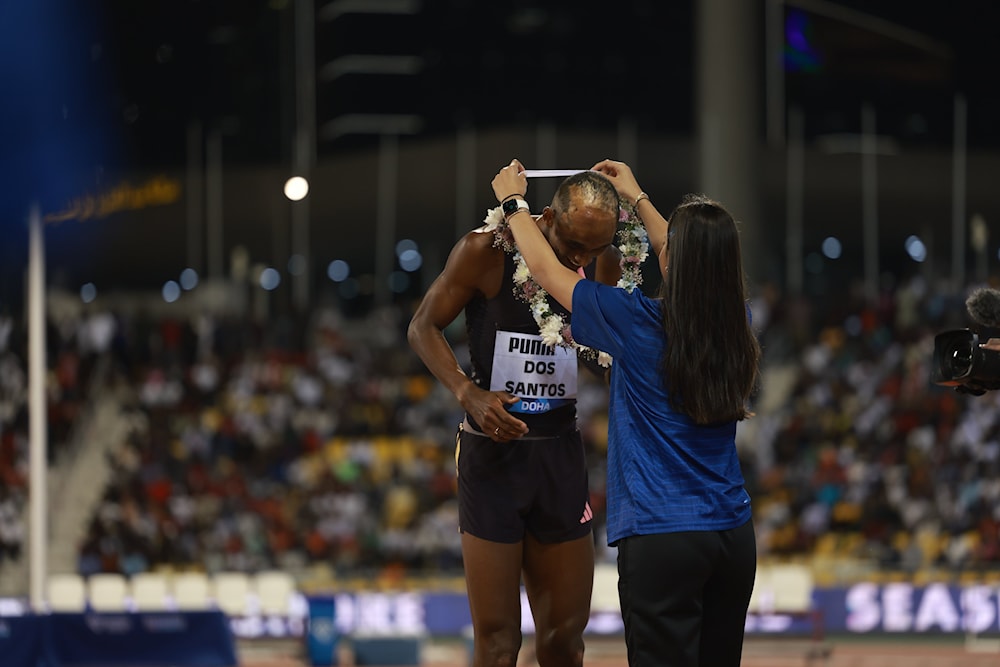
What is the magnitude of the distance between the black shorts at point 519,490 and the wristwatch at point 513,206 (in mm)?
926

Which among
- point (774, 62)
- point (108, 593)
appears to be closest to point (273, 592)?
point (108, 593)

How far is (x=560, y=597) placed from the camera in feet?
17.3

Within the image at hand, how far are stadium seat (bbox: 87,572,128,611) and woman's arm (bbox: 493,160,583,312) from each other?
40.6 feet

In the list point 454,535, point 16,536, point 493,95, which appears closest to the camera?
point 454,535

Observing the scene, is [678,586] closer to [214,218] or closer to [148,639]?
[148,639]

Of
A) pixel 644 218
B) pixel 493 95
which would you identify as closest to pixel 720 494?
pixel 644 218

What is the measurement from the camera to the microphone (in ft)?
16.5

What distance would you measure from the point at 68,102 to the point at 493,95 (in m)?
18.3

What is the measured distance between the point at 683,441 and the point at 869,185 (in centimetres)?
2510

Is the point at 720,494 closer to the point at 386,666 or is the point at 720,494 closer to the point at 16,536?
the point at 386,666

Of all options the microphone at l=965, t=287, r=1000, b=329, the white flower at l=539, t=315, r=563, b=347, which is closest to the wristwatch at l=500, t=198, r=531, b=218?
the white flower at l=539, t=315, r=563, b=347

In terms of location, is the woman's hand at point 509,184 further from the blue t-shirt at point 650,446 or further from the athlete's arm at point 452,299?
the blue t-shirt at point 650,446

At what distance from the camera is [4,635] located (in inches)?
460

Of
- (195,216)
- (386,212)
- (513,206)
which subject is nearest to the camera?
(513,206)
